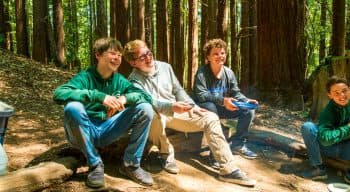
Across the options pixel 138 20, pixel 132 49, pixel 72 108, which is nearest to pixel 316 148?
pixel 132 49

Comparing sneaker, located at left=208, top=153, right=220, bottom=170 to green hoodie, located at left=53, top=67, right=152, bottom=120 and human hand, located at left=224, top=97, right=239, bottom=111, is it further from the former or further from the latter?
green hoodie, located at left=53, top=67, right=152, bottom=120


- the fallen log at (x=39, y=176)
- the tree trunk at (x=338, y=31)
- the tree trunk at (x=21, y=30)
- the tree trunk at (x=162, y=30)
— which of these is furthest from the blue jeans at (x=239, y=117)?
the tree trunk at (x=21, y=30)

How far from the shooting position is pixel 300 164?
15.5 feet

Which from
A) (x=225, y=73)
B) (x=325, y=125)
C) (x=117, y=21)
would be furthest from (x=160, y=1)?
(x=325, y=125)

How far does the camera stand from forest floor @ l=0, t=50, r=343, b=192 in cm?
380

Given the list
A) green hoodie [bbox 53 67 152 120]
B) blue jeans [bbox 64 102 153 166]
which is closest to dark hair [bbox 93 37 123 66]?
green hoodie [bbox 53 67 152 120]

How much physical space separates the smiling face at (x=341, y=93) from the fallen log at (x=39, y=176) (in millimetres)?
2714

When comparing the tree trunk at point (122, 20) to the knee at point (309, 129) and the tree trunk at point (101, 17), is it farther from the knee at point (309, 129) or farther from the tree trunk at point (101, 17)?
the tree trunk at point (101, 17)

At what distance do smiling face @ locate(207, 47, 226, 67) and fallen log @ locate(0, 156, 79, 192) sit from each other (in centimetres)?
191

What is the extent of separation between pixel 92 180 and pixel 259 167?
2.00m

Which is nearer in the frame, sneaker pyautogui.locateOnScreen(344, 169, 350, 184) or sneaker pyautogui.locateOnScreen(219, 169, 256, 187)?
sneaker pyautogui.locateOnScreen(219, 169, 256, 187)

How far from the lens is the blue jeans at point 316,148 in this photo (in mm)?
4344

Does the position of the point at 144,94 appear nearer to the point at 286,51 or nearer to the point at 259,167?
the point at 259,167

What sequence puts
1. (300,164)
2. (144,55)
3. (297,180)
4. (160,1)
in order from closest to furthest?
(144,55)
(297,180)
(300,164)
(160,1)
